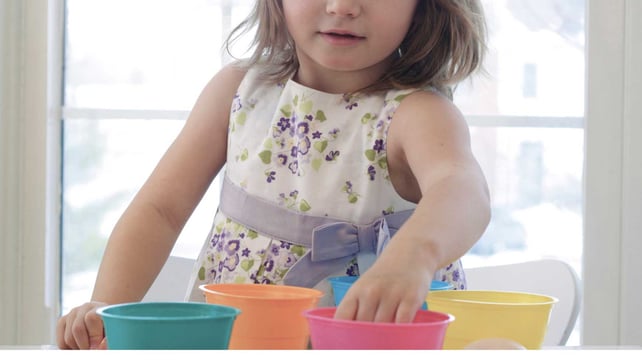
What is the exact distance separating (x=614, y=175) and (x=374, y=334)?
1673 mm

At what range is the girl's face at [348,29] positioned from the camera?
3.38 feet

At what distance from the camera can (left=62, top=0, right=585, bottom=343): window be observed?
211cm

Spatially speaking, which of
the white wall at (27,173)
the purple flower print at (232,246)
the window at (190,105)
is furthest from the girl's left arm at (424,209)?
the white wall at (27,173)

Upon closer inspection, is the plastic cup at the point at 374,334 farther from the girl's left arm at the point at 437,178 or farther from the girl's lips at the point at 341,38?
the girl's lips at the point at 341,38

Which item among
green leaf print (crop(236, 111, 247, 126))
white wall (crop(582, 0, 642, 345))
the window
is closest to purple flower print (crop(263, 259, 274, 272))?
green leaf print (crop(236, 111, 247, 126))

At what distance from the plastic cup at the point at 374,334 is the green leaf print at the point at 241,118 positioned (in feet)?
2.40

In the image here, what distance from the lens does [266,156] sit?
3.84 feet

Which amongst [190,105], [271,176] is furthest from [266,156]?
[190,105]

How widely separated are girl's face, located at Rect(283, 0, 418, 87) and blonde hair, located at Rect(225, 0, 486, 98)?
0.09 metres

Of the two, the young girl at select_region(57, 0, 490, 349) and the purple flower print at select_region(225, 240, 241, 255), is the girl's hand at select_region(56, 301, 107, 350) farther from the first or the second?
the purple flower print at select_region(225, 240, 241, 255)

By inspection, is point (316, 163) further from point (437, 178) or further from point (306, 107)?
point (437, 178)

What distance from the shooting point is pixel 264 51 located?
51.1 inches

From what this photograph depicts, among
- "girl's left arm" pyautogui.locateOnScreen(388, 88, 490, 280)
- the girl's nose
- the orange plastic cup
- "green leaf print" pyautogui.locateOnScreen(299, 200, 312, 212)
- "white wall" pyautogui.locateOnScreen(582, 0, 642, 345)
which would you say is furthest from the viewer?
"white wall" pyautogui.locateOnScreen(582, 0, 642, 345)
